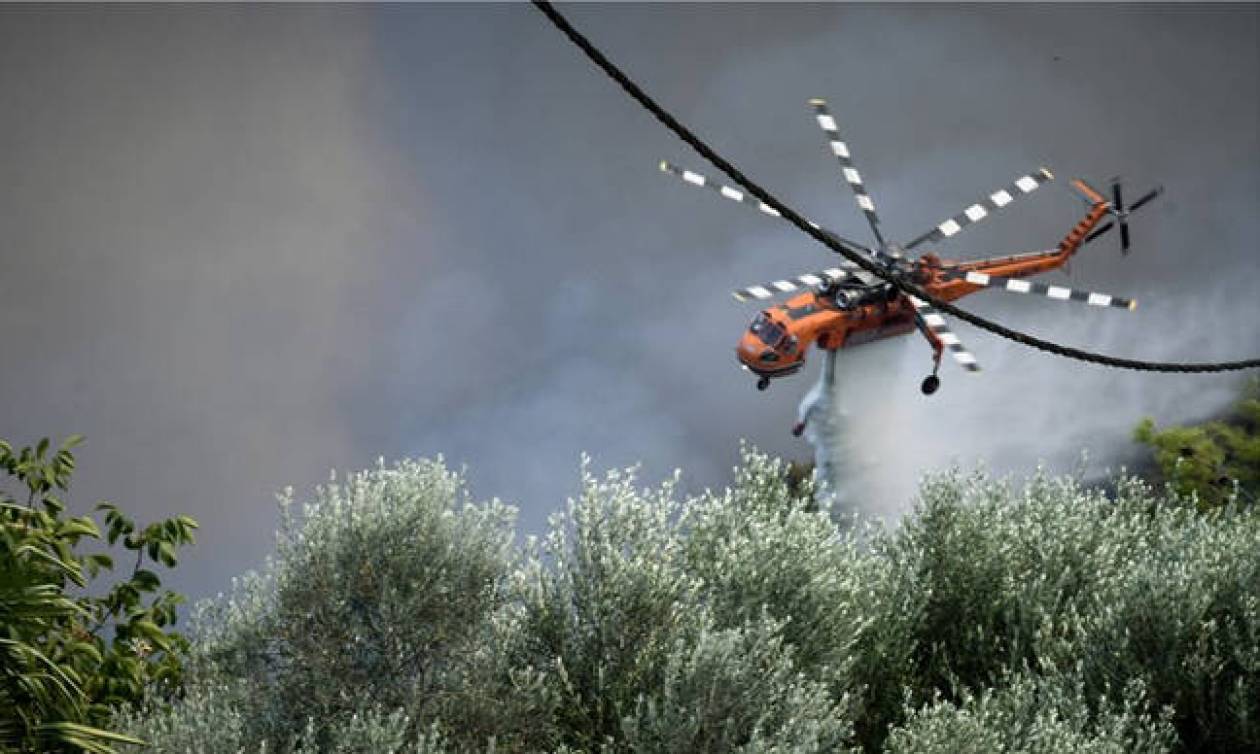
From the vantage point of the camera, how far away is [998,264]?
31547 millimetres

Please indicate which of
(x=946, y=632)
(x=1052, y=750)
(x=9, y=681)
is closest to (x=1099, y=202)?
(x=946, y=632)

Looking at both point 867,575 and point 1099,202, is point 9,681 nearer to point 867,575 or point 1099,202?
point 867,575

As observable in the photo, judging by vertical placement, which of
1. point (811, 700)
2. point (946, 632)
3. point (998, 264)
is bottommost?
point (811, 700)

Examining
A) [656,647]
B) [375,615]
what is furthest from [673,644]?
[375,615]

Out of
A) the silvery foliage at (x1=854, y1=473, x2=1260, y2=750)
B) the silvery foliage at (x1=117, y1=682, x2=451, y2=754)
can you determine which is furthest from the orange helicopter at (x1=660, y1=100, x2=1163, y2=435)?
the silvery foliage at (x1=117, y1=682, x2=451, y2=754)

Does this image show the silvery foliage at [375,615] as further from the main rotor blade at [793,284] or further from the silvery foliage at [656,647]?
the main rotor blade at [793,284]

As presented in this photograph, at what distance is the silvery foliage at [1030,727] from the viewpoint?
39.4ft

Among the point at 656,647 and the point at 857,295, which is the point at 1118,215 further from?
the point at 656,647

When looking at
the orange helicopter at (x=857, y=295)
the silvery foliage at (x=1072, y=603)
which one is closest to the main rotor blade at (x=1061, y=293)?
the orange helicopter at (x=857, y=295)

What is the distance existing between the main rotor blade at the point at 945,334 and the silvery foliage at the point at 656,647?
11483mm

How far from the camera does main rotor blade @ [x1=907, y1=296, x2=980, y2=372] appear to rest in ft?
84.2

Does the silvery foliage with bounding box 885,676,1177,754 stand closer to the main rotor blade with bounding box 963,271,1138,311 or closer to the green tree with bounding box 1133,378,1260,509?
the main rotor blade with bounding box 963,271,1138,311

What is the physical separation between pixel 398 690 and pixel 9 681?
3098mm

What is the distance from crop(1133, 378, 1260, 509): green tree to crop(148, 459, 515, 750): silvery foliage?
27305mm
